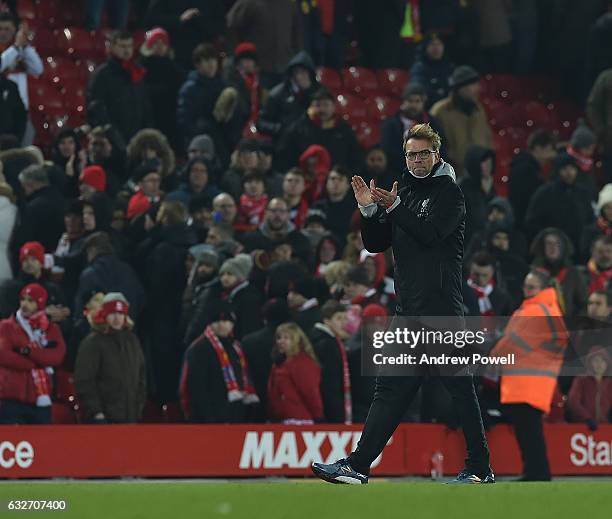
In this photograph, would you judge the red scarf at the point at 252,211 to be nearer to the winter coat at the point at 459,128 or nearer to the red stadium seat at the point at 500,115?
the winter coat at the point at 459,128

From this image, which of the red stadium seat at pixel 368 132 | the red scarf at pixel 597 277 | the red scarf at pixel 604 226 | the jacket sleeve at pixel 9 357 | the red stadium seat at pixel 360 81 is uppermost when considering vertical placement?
the red stadium seat at pixel 360 81

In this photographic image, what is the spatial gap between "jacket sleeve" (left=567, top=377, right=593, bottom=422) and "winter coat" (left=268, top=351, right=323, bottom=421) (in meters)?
2.45

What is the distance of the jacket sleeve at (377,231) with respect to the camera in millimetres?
9203

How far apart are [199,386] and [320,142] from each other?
463cm

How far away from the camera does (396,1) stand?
21.7 metres

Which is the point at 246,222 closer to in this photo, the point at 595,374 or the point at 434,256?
the point at 595,374

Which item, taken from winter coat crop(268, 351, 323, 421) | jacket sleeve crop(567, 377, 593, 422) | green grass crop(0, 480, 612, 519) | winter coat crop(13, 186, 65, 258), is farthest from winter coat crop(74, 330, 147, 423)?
green grass crop(0, 480, 612, 519)

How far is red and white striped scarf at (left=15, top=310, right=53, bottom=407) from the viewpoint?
14422mm

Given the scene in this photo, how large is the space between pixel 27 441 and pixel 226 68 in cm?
638

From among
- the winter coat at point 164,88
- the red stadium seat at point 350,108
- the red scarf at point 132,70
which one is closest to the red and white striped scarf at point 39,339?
the red scarf at point 132,70

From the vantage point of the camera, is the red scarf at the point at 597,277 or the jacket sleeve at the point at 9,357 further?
the red scarf at the point at 597,277

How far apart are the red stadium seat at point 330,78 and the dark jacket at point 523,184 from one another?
2.90 meters

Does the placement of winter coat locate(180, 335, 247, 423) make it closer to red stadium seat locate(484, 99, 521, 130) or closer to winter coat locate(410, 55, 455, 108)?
winter coat locate(410, 55, 455, 108)

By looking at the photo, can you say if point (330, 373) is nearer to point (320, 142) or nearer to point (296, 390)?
point (296, 390)
